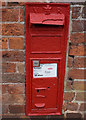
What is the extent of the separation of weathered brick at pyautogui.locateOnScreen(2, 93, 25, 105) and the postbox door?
12 cm

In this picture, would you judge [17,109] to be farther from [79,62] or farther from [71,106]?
[79,62]

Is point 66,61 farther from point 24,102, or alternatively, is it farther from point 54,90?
point 24,102

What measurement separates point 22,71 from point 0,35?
35 centimetres

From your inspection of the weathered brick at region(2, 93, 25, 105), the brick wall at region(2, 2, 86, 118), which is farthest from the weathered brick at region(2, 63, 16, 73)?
the weathered brick at region(2, 93, 25, 105)

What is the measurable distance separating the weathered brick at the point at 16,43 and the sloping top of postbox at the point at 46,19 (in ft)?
0.66

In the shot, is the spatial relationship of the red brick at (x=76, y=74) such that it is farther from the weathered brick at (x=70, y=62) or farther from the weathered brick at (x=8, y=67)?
the weathered brick at (x=8, y=67)

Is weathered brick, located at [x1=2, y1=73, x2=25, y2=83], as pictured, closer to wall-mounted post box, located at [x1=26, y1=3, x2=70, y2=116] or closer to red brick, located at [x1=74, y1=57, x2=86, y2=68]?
wall-mounted post box, located at [x1=26, y1=3, x2=70, y2=116]

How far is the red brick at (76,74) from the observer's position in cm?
108

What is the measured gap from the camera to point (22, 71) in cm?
107

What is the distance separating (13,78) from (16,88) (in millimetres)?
101

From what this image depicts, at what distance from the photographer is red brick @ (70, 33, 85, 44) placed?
3.28 ft

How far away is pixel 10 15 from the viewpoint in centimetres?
95

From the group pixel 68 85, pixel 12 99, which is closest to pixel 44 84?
pixel 68 85

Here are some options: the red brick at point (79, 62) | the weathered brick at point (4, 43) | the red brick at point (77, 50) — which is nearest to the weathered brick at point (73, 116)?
the red brick at point (79, 62)
